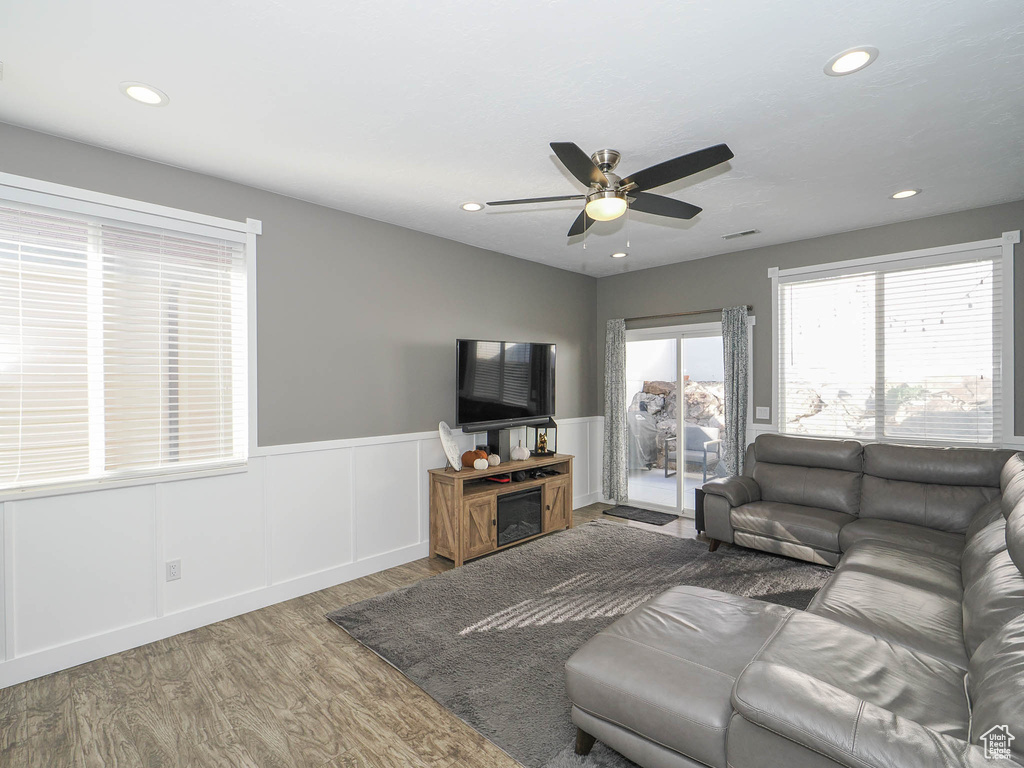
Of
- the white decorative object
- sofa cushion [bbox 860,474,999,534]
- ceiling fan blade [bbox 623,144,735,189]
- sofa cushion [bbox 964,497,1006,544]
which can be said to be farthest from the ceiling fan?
sofa cushion [bbox 860,474,999,534]

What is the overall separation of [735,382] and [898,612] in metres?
3.01

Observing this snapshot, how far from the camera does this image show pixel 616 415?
595 cm

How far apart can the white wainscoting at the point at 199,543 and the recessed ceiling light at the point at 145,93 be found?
6.63 feet

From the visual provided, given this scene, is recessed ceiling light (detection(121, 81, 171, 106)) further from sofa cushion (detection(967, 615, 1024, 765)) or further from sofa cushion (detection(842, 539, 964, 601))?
sofa cushion (detection(842, 539, 964, 601))

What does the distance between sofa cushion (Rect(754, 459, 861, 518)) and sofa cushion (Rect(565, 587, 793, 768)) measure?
2211 mm

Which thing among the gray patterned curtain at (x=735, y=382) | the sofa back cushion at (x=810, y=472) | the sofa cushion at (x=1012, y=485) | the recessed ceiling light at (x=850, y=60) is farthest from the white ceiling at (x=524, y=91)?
the sofa back cushion at (x=810, y=472)

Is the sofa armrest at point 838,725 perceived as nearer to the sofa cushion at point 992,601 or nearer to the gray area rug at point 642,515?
the sofa cushion at point 992,601

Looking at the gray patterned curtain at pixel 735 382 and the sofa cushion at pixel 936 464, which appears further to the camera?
the gray patterned curtain at pixel 735 382

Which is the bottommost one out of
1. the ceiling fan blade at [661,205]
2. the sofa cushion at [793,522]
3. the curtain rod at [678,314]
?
the sofa cushion at [793,522]

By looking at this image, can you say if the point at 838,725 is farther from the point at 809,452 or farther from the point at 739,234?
the point at 739,234

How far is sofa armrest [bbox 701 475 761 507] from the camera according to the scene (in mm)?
4164

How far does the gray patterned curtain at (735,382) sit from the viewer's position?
492 cm

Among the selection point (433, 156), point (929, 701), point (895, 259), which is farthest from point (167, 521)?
point (895, 259)

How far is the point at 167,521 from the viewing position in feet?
9.72
